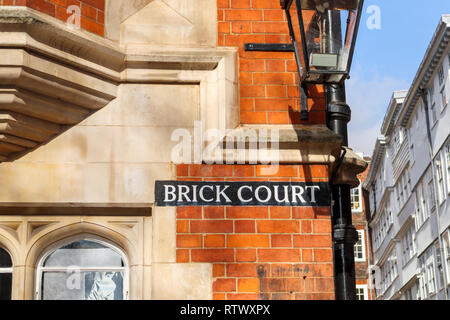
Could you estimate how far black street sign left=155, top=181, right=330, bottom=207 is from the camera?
672 cm

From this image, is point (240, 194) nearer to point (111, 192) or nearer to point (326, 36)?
point (111, 192)

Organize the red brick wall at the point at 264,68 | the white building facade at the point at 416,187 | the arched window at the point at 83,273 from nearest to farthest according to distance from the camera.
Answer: the arched window at the point at 83,273
the red brick wall at the point at 264,68
the white building facade at the point at 416,187

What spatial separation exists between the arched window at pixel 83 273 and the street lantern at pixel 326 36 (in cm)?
223

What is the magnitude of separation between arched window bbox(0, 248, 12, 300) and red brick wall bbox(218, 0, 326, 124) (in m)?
2.32

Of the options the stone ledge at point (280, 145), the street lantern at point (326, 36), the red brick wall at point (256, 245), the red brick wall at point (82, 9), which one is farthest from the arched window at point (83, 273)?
the street lantern at point (326, 36)

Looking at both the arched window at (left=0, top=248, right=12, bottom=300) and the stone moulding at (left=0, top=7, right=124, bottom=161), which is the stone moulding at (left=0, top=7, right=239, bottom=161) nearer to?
the stone moulding at (left=0, top=7, right=124, bottom=161)

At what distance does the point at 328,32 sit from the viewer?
6.51m

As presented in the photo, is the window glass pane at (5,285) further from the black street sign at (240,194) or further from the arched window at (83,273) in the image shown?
the black street sign at (240,194)

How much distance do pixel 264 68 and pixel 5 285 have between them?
114 inches

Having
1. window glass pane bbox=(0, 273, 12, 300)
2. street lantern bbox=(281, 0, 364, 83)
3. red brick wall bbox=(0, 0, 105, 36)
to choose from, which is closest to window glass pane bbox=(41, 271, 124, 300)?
window glass pane bbox=(0, 273, 12, 300)

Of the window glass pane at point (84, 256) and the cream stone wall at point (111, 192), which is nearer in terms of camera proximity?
the cream stone wall at point (111, 192)

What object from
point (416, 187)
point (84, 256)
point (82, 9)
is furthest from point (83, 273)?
point (416, 187)

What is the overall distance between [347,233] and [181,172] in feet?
5.40

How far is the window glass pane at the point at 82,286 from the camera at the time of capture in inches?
262
